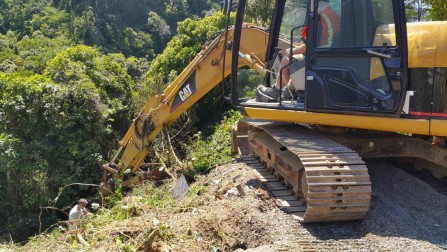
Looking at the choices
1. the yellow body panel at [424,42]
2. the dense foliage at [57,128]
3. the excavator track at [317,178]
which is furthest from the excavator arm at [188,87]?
the yellow body panel at [424,42]

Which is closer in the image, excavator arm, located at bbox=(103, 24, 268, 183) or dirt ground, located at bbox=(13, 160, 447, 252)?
dirt ground, located at bbox=(13, 160, 447, 252)

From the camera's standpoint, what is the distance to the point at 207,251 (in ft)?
14.1

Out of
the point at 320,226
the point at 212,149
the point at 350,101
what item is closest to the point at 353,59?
the point at 350,101

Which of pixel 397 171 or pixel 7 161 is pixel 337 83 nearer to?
pixel 397 171

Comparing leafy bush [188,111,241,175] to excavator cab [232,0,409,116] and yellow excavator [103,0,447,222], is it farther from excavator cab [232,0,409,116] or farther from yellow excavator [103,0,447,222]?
excavator cab [232,0,409,116]

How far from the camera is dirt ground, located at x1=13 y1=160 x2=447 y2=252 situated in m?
4.19

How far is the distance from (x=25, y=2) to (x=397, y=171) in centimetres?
5948

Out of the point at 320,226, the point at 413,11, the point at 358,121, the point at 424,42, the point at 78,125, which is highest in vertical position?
the point at 413,11

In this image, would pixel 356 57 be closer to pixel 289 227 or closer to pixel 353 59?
pixel 353 59

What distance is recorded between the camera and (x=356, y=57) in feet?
16.4

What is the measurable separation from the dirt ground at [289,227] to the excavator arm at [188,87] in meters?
2.75

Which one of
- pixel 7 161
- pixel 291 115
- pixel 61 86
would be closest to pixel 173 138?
pixel 61 86

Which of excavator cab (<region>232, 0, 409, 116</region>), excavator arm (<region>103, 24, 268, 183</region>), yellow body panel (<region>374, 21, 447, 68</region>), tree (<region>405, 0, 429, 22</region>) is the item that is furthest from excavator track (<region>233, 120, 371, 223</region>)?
excavator arm (<region>103, 24, 268, 183</region>)

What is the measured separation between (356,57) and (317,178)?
4.75 feet
